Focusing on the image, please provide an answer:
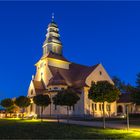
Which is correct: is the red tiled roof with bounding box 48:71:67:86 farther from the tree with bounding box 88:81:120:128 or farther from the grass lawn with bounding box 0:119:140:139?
the grass lawn with bounding box 0:119:140:139

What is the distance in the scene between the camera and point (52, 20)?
70.9 metres

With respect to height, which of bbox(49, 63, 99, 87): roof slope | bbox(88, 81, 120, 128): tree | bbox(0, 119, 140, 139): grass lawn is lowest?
bbox(0, 119, 140, 139): grass lawn

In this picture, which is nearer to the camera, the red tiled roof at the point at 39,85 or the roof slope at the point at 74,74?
the roof slope at the point at 74,74

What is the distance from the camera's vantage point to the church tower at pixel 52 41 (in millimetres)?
66438

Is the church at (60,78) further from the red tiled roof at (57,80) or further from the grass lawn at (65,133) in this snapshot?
the grass lawn at (65,133)

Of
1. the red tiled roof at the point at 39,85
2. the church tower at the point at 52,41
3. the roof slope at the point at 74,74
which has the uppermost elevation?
the church tower at the point at 52,41

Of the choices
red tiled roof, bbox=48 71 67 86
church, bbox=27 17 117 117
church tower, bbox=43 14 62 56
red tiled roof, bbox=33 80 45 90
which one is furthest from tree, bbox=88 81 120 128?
church tower, bbox=43 14 62 56

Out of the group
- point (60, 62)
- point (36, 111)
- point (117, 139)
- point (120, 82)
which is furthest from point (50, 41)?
point (117, 139)

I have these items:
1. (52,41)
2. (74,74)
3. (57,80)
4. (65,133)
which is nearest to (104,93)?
(65,133)

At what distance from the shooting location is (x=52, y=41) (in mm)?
66562

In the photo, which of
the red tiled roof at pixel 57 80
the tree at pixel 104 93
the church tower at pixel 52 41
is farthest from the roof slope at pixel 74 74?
the tree at pixel 104 93

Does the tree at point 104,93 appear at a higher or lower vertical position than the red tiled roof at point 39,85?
lower

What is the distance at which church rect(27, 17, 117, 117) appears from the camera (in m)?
56.0

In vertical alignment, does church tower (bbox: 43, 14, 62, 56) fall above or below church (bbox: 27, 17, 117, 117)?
above
